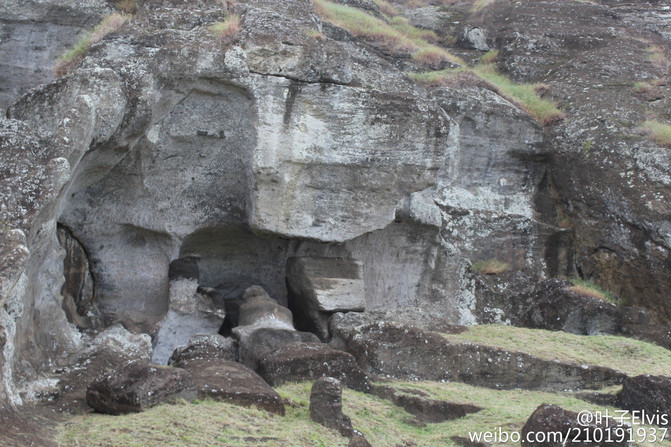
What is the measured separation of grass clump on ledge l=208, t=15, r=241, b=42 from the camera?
13.6 metres

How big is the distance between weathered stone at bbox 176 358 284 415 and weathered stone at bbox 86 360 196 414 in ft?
0.94

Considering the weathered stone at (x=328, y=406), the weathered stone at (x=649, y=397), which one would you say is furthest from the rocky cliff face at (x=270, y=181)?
the weathered stone at (x=649, y=397)

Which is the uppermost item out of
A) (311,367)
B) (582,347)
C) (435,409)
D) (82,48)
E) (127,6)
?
(127,6)

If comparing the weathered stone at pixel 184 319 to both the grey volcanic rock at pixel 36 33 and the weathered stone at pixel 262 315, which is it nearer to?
the weathered stone at pixel 262 315

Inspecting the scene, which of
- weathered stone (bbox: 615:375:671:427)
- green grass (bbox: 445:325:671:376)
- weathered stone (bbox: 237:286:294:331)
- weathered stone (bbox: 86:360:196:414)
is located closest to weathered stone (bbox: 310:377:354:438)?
weathered stone (bbox: 86:360:196:414)

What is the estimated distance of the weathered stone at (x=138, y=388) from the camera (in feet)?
26.7

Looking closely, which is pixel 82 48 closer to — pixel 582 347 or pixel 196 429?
pixel 196 429

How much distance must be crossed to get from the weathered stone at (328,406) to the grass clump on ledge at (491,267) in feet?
27.0

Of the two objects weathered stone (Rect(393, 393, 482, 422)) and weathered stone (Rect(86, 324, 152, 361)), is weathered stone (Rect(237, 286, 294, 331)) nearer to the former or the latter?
weathered stone (Rect(86, 324, 152, 361))

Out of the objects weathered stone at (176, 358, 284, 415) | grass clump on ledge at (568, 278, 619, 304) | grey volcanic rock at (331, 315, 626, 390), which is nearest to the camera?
weathered stone at (176, 358, 284, 415)

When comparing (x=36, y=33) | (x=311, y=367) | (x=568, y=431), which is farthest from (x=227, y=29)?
(x=568, y=431)

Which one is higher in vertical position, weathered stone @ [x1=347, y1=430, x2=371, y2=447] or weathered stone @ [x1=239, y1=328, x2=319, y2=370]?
weathered stone @ [x1=347, y1=430, x2=371, y2=447]

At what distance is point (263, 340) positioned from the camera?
11.9 meters

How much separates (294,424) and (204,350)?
2931mm
